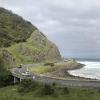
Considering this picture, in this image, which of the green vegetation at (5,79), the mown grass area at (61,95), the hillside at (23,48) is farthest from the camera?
the hillside at (23,48)

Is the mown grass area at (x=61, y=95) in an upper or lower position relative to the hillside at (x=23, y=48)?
lower

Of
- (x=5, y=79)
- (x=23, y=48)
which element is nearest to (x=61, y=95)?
(x=5, y=79)

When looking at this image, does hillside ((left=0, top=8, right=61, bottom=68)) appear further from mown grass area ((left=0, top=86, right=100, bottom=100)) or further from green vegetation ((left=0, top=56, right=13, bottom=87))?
mown grass area ((left=0, top=86, right=100, bottom=100))

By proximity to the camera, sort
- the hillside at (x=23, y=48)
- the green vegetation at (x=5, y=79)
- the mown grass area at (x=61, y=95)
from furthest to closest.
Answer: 1. the hillside at (x=23, y=48)
2. the green vegetation at (x=5, y=79)
3. the mown grass area at (x=61, y=95)

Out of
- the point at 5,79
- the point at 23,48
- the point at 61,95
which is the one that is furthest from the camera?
the point at 23,48

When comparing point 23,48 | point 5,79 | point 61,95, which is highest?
point 23,48

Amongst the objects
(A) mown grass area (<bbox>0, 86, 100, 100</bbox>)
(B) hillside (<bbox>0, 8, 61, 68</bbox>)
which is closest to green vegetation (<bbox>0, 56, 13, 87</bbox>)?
(A) mown grass area (<bbox>0, 86, 100, 100</bbox>)

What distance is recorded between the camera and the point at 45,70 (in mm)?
131750

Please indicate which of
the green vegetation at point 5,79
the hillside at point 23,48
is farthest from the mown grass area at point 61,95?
the hillside at point 23,48

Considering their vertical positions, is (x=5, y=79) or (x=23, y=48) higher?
(x=23, y=48)

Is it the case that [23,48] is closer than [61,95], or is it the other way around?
[61,95]

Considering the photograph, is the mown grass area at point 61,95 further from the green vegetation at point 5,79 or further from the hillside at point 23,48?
the hillside at point 23,48

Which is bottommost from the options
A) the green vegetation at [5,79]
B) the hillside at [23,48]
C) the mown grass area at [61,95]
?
the mown grass area at [61,95]

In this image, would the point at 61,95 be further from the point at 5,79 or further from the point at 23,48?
the point at 23,48
